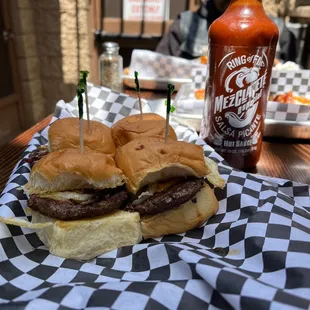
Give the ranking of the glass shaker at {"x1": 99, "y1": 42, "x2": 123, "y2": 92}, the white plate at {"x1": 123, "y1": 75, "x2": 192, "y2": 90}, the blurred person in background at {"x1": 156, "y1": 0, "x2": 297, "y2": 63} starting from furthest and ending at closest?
1. the blurred person in background at {"x1": 156, "y1": 0, "x2": 297, "y2": 63}
2. the white plate at {"x1": 123, "y1": 75, "x2": 192, "y2": 90}
3. the glass shaker at {"x1": 99, "y1": 42, "x2": 123, "y2": 92}

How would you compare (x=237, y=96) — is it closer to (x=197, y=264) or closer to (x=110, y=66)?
(x=197, y=264)

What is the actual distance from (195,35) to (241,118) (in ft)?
8.50

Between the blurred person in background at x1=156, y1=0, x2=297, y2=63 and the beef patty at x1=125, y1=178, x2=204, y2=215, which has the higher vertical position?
the blurred person in background at x1=156, y1=0, x2=297, y2=63

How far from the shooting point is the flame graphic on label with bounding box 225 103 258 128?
3.32 feet

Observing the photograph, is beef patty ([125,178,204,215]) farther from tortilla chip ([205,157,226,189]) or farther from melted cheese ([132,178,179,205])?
tortilla chip ([205,157,226,189])

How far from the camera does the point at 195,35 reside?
3355 millimetres

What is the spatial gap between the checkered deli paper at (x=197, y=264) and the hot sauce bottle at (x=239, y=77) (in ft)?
0.34

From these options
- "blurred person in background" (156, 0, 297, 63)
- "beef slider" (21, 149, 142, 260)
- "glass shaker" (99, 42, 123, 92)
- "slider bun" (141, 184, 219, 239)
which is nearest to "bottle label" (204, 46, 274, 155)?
"slider bun" (141, 184, 219, 239)

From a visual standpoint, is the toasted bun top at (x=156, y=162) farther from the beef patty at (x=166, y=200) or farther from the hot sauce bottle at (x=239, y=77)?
the hot sauce bottle at (x=239, y=77)

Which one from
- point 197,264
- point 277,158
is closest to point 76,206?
point 197,264

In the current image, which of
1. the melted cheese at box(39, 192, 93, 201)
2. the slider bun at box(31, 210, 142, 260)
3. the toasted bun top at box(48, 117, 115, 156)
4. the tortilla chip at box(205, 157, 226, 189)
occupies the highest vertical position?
the toasted bun top at box(48, 117, 115, 156)

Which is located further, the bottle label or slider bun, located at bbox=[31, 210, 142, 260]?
the bottle label

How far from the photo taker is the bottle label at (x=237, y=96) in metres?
0.95

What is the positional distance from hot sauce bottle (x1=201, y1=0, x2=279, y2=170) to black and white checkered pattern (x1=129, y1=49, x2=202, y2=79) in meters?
1.26
